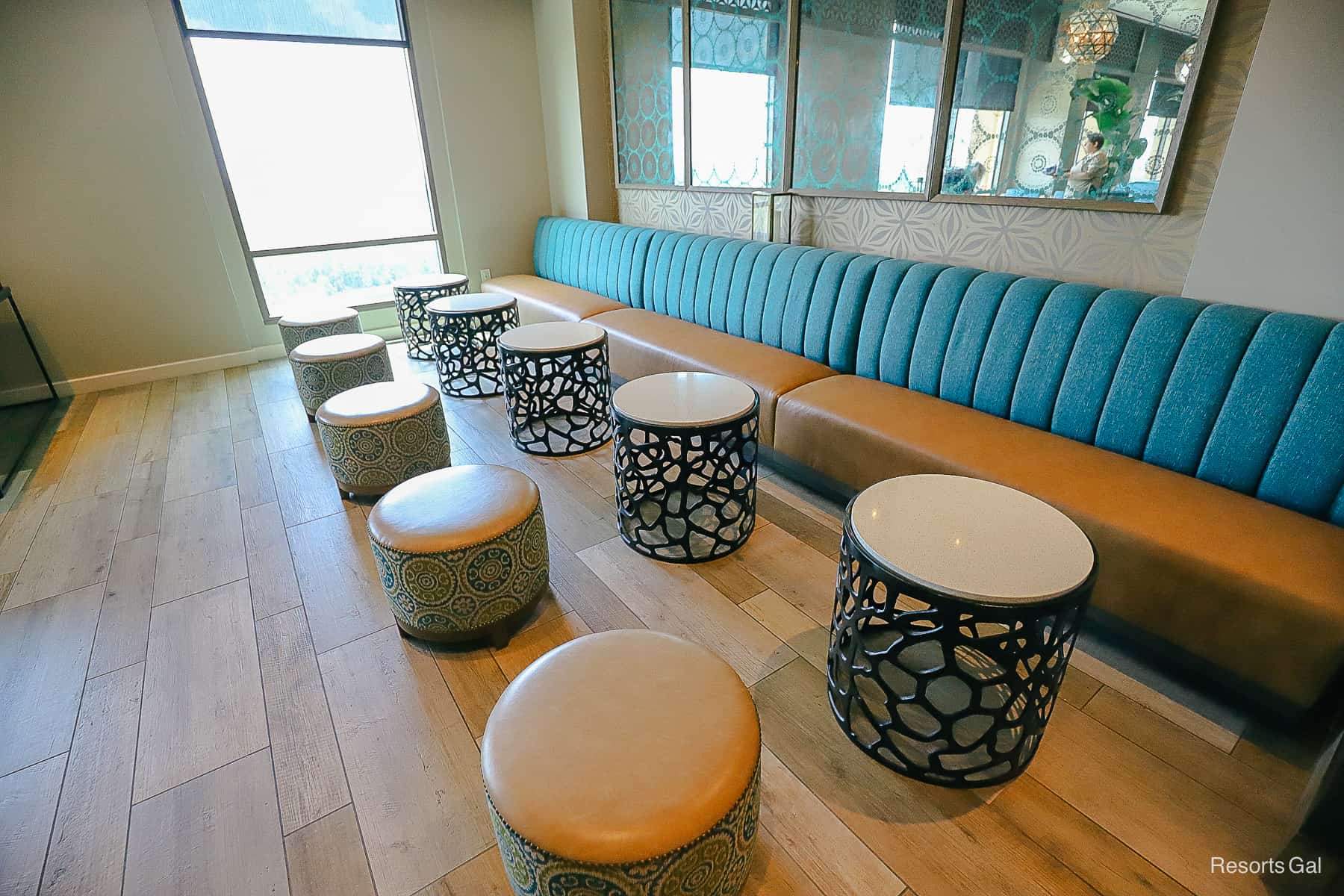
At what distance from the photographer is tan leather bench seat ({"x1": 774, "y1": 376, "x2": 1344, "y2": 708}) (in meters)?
1.18

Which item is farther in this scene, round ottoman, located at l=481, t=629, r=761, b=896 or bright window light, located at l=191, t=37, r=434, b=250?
bright window light, located at l=191, t=37, r=434, b=250

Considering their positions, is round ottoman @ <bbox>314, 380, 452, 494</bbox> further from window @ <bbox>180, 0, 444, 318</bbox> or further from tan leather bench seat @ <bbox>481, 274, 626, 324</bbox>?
Result: window @ <bbox>180, 0, 444, 318</bbox>

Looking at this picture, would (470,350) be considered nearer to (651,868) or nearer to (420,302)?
(420,302)

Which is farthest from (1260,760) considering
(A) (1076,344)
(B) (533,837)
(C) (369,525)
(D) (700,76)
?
(D) (700,76)

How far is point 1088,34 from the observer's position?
1.77m

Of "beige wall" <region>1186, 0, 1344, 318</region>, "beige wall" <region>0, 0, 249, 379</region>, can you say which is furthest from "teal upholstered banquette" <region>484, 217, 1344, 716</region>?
"beige wall" <region>0, 0, 249, 379</region>

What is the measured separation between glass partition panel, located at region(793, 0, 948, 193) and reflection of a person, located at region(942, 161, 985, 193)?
9 cm

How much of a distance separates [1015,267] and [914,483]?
50.0 inches

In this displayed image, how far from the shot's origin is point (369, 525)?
1507mm

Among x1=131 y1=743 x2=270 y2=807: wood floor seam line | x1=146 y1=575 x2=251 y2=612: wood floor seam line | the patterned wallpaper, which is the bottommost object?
x1=131 y1=743 x2=270 y2=807: wood floor seam line

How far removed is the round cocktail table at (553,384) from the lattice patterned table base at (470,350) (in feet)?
1.72

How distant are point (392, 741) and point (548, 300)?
299 cm

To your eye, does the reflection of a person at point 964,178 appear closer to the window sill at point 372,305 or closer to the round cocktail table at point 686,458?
the round cocktail table at point 686,458

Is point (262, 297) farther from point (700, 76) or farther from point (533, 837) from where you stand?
point (533, 837)
